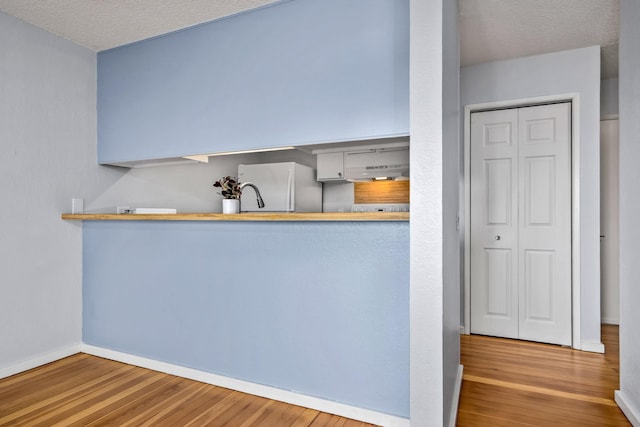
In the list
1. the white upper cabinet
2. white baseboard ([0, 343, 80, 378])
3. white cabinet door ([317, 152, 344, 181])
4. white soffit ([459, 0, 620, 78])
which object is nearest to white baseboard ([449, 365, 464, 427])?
the white upper cabinet

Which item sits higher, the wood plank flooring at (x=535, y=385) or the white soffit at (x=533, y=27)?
the white soffit at (x=533, y=27)

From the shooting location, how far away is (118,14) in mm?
2531

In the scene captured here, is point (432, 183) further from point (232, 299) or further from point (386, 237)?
point (232, 299)

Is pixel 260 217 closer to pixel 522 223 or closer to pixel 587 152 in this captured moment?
pixel 522 223

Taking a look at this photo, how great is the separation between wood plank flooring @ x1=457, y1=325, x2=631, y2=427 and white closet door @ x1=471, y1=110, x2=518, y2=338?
0.85 feet

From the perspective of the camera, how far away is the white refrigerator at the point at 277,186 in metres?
3.47

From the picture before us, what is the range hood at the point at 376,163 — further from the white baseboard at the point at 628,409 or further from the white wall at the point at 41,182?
the white wall at the point at 41,182

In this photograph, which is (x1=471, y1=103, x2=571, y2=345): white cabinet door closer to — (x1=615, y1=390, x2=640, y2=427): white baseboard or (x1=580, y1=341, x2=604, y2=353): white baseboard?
(x1=580, y1=341, x2=604, y2=353): white baseboard

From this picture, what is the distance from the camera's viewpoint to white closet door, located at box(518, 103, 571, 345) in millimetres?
3309

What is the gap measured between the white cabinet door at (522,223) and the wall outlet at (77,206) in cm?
333

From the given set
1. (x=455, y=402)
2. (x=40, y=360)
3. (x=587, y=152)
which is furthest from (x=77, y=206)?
(x=587, y=152)

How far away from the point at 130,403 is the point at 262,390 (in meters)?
0.75

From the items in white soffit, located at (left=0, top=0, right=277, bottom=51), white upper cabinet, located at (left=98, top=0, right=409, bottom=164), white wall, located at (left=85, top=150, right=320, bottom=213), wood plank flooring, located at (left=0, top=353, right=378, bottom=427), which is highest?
white soffit, located at (left=0, top=0, right=277, bottom=51)

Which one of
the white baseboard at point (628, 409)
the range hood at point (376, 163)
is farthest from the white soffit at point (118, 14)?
the white baseboard at point (628, 409)
